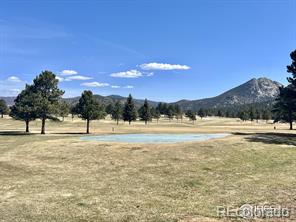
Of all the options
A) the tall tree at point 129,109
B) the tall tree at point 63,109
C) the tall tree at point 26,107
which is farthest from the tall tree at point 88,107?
the tall tree at point 129,109

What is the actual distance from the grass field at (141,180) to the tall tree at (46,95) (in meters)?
25.6

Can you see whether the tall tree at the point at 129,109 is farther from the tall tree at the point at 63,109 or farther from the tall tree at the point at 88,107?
the tall tree at the point at 63,109

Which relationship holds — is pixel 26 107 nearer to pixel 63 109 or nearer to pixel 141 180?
pixel 63 109

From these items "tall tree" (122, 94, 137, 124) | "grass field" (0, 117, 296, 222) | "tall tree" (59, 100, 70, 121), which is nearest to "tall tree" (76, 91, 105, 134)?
"tall tree" (59, 100, 70, 121)

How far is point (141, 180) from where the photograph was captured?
22312mm

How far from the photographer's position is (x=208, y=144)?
35.4 metres

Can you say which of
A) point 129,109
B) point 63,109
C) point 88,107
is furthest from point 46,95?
point 129,109

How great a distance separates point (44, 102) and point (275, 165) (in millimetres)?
43917

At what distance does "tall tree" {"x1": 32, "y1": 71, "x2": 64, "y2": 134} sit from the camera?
61.6 meters

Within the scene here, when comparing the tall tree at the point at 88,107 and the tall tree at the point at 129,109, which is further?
the tall tree at the point at 129,109

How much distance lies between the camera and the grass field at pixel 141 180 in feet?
51.1

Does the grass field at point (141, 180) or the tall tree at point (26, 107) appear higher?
the tall tree at point (26, 107)

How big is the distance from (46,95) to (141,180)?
151ft

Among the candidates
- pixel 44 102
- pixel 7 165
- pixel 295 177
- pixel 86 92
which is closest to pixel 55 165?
pixel 7 165
